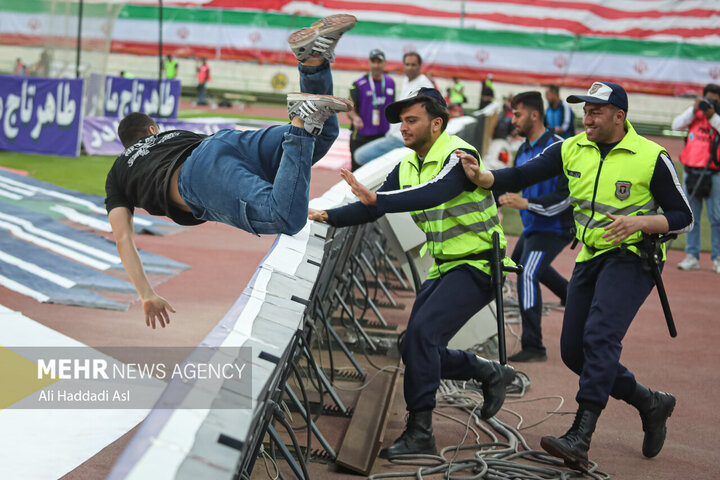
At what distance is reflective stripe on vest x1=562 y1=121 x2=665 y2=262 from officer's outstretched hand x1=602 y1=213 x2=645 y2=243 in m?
0.16

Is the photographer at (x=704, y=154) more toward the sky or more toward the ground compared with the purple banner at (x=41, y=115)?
more toward the sky

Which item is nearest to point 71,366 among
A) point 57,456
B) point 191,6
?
point 57,456

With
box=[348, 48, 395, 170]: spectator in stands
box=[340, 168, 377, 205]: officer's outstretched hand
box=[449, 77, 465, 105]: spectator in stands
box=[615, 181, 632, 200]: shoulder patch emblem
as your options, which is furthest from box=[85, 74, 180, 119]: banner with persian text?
box=[615, 181, 632, 200]: shoulder patch emblem

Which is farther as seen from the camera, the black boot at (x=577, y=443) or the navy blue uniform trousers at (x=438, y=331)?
the navy blue uniform trousers at (x=438, y=331)

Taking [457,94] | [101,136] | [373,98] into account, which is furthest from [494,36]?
[373,98]

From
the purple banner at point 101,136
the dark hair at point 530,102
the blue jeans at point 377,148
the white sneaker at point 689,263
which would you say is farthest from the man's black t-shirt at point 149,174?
the purple banner at point 101,136

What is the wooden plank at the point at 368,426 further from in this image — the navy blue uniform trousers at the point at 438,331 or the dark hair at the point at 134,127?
the dark hair at the point at 134,127

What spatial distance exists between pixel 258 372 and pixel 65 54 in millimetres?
19130

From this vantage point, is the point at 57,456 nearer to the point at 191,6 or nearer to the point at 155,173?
the point at 155,173

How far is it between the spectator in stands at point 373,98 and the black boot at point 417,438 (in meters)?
6.99

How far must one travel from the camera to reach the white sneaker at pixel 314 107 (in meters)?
4.27

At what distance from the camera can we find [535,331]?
7160 mm

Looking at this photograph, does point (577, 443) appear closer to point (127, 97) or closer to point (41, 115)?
point (41, 115)

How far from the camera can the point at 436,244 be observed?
17.3ft
